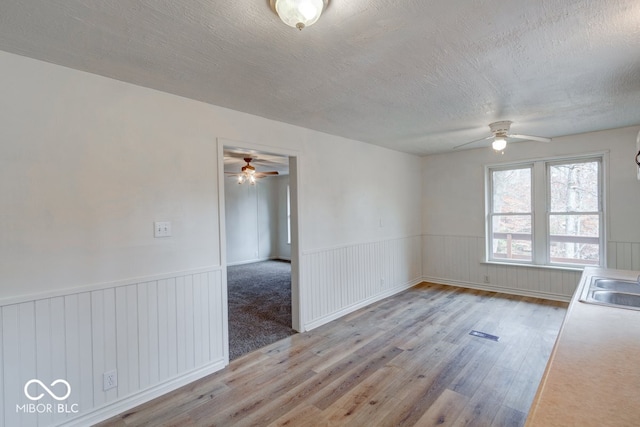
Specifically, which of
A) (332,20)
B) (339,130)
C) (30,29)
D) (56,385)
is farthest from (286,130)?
(56,385)

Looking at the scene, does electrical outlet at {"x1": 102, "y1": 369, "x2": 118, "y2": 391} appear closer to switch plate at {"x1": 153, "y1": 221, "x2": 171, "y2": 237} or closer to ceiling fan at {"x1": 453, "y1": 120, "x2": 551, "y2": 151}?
switch plate at {"x1": 153, "y1": 221, "x2": 171, "y2": 237}

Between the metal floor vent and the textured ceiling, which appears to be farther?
the metal floor vent

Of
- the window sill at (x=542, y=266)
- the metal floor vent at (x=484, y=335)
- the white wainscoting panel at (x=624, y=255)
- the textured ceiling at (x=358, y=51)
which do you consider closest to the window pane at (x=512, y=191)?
the window sill at (x=542, y=266)

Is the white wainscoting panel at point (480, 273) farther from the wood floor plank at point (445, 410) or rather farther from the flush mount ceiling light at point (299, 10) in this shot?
the flush mount ceiling light at point (299, 10)

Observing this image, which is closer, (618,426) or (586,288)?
(618,426)

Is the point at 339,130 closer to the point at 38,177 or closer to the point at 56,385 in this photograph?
the point at 38,177

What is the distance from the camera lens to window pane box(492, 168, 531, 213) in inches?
189

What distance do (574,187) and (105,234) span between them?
570 centimetres

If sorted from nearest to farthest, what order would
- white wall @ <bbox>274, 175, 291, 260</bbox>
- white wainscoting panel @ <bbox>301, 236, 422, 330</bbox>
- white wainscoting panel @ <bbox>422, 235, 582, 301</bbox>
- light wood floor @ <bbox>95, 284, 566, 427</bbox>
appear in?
light wood floor @ <bbox>95, 284, 566, 427</bbox> → white wainscoting panel @ <bbox>301, 236, 422, 330</bbox> → white wainscoting panel @ <bbox>422, 235, 582, 301</bbox> → white wall @ <bbox>274, 175, 291, 260</bbox>

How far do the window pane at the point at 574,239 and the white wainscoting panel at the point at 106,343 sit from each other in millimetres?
4804

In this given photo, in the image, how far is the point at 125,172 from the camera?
2246mm

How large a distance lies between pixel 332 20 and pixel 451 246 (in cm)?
484

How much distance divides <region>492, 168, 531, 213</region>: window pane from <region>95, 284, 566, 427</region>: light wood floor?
1.70 metres

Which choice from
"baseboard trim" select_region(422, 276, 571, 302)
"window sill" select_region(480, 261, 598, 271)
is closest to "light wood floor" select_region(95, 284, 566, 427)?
"baseboard trim" select_region(422, 276, 571, 302)
